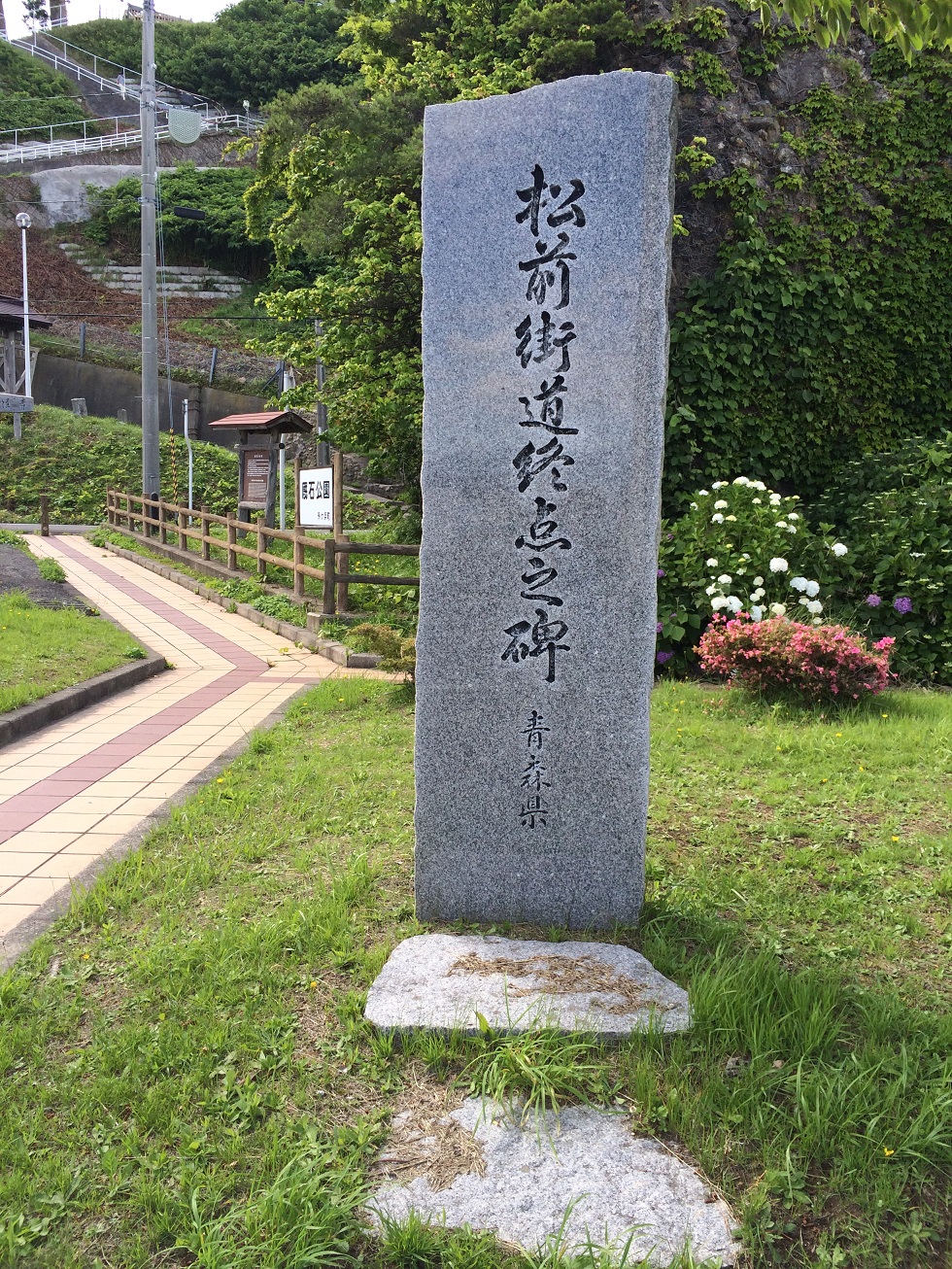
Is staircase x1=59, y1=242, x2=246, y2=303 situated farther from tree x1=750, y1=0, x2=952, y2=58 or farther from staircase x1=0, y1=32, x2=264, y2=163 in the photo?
tree x1=750, y1=0, x2=952, y2=58

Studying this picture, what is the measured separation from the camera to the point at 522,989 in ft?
8.57

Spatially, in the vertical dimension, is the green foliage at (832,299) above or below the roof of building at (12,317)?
below

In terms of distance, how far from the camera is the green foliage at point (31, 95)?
39.4 metres

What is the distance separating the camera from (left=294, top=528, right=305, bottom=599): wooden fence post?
34.8 ft

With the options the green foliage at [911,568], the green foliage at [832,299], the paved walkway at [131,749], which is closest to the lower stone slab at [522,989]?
the paved walkway at [131,749]

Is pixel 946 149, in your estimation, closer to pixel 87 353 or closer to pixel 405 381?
pixel 405 381

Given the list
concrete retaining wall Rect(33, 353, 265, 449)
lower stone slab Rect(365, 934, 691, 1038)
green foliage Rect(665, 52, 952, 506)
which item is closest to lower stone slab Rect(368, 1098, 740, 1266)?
lower stone slab Rect(365, 934, 691, 1038)

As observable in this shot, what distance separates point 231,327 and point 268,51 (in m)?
17.3

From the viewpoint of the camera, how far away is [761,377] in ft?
31.3

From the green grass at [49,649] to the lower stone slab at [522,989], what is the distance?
4.28 m

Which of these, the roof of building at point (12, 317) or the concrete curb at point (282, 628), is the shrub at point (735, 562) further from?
the roof of building at point (12, 317)

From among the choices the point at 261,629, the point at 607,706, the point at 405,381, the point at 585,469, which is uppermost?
the point at 405,381

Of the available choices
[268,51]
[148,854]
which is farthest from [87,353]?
[148,854]

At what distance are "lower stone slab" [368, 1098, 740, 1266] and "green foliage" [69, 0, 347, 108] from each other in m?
45.6
